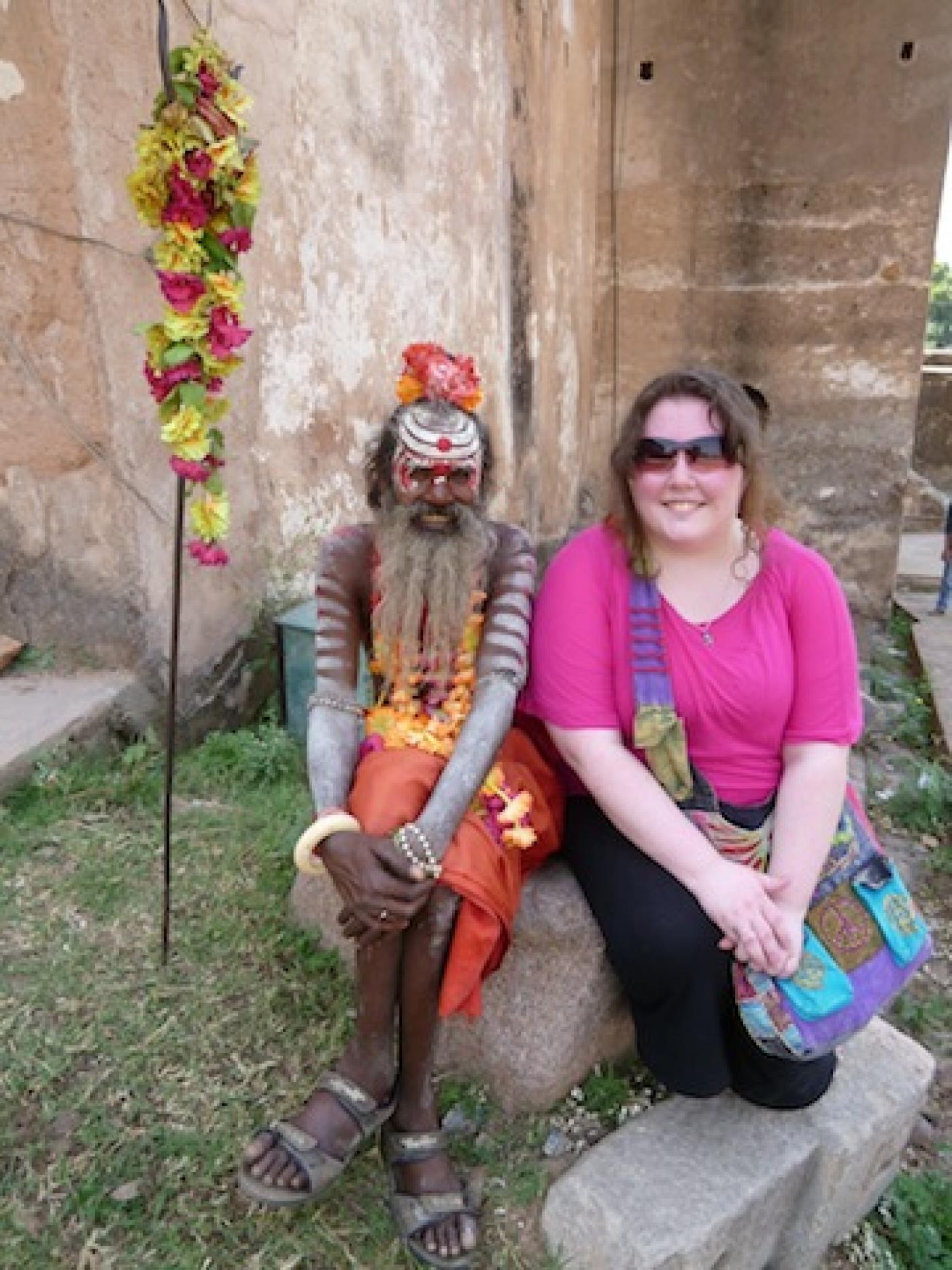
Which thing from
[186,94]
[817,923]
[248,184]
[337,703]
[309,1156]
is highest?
[186,94]

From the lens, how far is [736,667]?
199cm

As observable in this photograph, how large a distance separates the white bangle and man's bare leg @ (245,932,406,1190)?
0.68ft

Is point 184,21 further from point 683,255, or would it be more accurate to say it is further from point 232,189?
point 683,255

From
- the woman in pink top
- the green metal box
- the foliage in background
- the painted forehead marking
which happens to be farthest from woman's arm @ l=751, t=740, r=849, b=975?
the foliage in background

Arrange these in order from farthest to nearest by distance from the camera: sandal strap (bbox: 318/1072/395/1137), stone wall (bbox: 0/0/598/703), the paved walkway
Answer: the paved walkway, stone wall (bbox: 0/0/598/703), sandal strap (bbox: 318/1072/395/1137)

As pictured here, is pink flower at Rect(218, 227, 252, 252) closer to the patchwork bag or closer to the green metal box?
the patchwork bag

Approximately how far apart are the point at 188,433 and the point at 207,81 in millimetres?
688

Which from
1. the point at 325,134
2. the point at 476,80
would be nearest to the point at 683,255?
the point at 476,80

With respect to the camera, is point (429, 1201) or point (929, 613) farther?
point (929, 613)

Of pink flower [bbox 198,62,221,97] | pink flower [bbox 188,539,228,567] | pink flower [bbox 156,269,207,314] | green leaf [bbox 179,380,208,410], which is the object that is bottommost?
pink flower [bbox 188,539,228,567]

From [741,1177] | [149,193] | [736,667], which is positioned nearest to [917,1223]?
[741,1177]

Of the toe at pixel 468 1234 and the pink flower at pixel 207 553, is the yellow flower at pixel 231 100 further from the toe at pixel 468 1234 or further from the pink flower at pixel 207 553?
the toe at pixel 468 1234

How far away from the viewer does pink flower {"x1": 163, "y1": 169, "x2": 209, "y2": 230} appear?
191 cm

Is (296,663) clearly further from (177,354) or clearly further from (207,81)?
(207,81)
